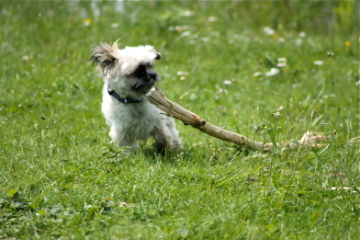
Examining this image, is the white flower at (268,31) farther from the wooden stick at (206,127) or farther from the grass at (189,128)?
the wooden stick at (206,127)

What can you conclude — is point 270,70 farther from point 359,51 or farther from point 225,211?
point 225,211

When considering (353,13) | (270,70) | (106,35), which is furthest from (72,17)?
(353,13)

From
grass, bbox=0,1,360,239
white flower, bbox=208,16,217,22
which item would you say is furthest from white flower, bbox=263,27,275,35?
white flower, bbox=208,16,217,22

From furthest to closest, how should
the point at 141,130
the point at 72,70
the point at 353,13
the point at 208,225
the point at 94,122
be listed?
the point at 353,13, the point at 72,70, the point at 94,122, the point at 141,130, the point at 208,225

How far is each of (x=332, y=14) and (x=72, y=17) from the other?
525 centimetres

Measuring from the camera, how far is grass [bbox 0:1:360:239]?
12.2ft

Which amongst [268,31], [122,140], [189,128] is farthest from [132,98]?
[268,31]

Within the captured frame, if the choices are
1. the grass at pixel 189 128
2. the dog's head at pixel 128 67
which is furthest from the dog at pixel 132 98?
the grass at pixel 189 128

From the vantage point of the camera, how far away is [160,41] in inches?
349

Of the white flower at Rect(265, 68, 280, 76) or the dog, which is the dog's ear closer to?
the dog

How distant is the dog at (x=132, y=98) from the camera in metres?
5.01

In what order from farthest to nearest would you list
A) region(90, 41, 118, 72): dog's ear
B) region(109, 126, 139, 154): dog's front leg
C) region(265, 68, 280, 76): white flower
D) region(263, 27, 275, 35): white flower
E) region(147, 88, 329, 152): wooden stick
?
region(263, 27, 275, 35): white flower → region(265, 68, 280, 76): white flower → region(109, 126, 139, 154): dog's front leg → region(90, 41, 118, 72): dog's ear → region(147, 88, 329, 152): wooden stick

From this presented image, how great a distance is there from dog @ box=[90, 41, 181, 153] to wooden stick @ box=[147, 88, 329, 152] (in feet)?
0.53

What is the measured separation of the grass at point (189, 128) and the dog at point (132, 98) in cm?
29
